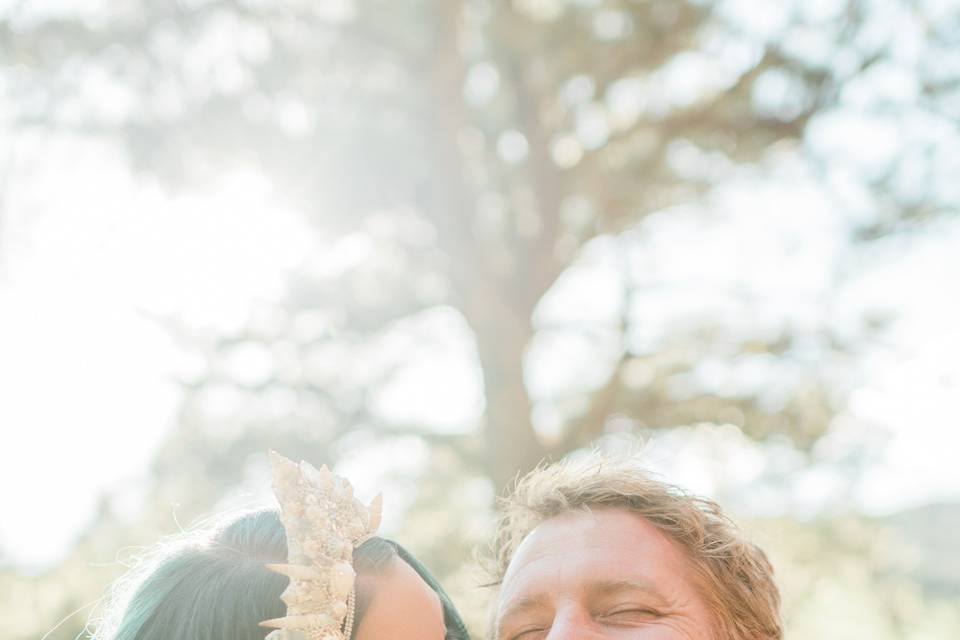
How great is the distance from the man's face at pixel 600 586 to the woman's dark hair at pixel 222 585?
40cm

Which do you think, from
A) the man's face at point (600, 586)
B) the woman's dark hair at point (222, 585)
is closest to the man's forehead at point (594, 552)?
the man's face at point (600, 586)

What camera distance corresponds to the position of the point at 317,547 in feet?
6.95

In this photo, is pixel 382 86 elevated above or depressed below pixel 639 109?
above

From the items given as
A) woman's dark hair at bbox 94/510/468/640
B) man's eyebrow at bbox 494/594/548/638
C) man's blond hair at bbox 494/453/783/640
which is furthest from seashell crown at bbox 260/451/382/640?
man's blond hair at bbox 494/453/783/640

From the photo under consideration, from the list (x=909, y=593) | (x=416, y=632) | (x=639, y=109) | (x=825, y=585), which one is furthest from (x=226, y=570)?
(x=909, y=593)

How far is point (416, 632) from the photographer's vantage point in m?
2.17

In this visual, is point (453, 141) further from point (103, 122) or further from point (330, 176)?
point (103, 122)

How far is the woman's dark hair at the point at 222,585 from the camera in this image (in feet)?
6.75

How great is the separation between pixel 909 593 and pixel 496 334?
5120 mm

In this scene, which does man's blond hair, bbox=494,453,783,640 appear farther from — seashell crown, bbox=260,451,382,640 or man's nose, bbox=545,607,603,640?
seashell crown, bbox=260,451,382,640

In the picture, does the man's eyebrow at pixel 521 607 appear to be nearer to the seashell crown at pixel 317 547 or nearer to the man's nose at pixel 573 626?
the man's nose at pixel 573 626

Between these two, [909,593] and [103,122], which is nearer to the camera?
[103,122]

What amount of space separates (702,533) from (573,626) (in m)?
0.45

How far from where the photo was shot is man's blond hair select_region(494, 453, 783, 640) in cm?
264
